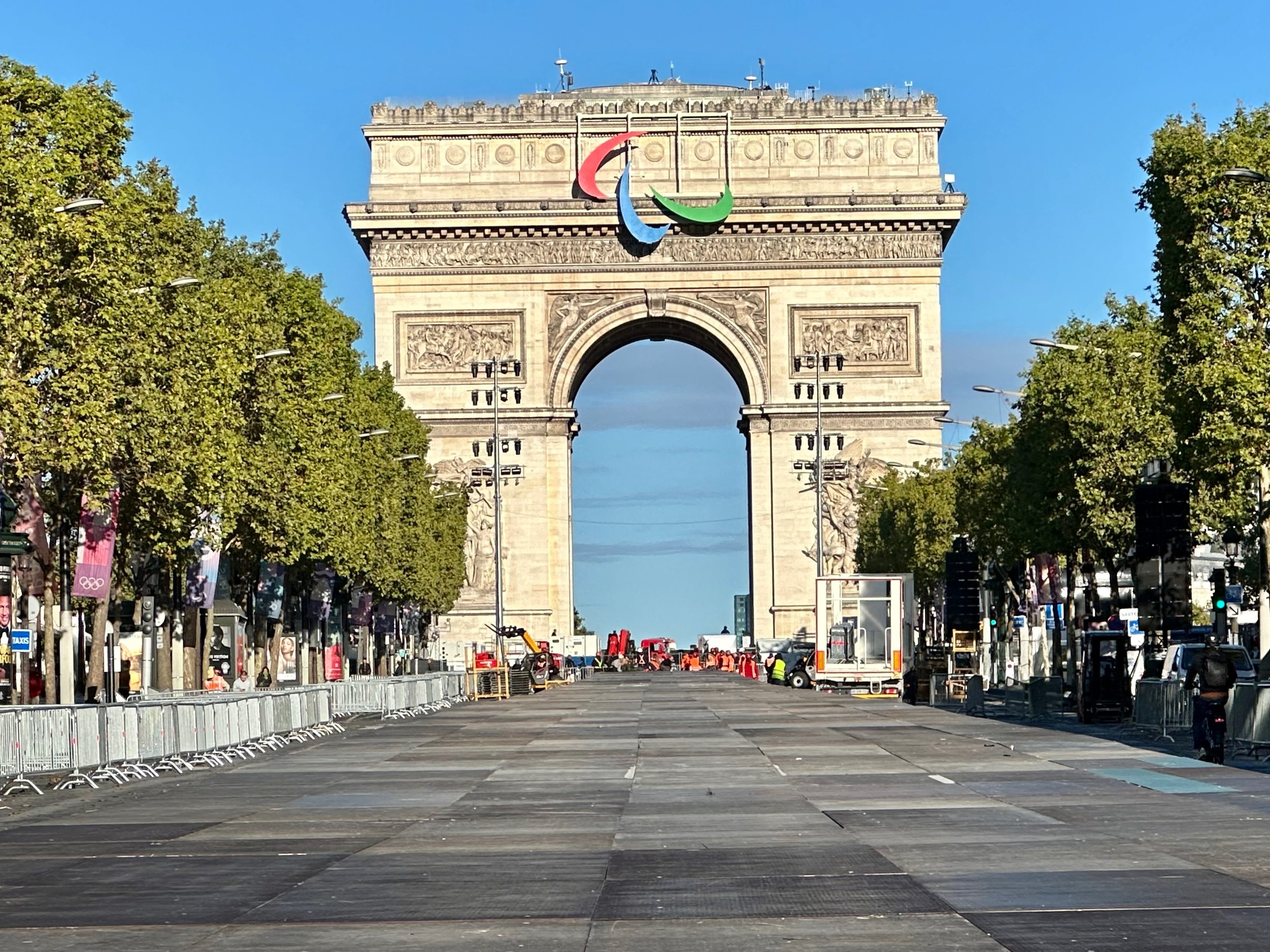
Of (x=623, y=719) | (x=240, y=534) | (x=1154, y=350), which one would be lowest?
(x=623, y=719)

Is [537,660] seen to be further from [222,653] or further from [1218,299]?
[1218,299]

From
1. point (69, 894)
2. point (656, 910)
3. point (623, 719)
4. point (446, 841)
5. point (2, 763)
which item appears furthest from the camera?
point (623, 719)

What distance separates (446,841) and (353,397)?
5594 centimetres

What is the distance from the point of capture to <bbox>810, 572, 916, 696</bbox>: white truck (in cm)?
8550

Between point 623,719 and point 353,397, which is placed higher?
point 353,397

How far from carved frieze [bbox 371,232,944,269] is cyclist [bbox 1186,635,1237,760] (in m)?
82.6

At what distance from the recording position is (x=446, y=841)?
23.4 meters

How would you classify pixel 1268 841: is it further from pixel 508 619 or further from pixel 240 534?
pixel 508 619

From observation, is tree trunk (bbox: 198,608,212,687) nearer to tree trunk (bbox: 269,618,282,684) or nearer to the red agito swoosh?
tree trunk (bbox: 269,618,282,684)

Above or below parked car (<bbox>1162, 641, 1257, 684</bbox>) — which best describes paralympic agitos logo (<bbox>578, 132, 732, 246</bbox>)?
above

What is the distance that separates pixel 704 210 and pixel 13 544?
245 ft

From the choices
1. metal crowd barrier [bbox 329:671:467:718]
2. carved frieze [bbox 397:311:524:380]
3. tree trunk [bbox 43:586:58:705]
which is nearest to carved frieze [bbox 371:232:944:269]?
carved frieze [bbox 397:311:524:380]

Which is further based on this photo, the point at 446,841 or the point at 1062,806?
the point at 1062,806

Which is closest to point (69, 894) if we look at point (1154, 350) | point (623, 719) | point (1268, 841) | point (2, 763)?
point (1268, 841)
